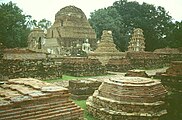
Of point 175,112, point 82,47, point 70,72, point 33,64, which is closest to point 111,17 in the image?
point 82,47

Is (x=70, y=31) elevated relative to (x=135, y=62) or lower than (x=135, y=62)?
elevated

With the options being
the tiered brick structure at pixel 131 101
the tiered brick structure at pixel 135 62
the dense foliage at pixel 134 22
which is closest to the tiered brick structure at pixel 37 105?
the tiered brick structure at pixel 131 101

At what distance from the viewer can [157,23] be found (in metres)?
42.8

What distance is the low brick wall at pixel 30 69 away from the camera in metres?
12.1

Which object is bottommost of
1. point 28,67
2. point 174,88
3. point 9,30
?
point 174,88

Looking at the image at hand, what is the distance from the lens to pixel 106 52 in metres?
22.6

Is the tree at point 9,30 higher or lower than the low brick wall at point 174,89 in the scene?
higher

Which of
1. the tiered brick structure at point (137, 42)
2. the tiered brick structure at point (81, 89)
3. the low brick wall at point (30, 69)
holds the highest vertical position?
the tiered brick structure at point (137, 42)

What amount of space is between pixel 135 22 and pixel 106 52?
21.3 m

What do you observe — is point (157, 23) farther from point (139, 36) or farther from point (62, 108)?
point (62, 108)

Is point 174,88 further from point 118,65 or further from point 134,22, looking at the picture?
point 134,22

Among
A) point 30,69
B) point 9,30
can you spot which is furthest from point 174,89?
point 9,30

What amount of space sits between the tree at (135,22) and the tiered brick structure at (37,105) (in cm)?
3319

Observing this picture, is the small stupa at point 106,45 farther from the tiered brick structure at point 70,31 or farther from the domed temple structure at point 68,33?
the tiered brick structure at point 70,31
